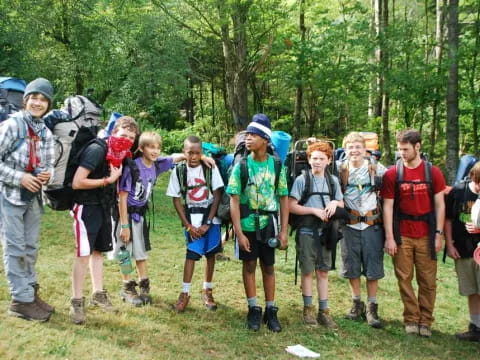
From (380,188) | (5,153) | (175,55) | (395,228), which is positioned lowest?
(395,228)

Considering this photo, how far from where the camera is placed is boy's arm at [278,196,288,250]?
4.73 m

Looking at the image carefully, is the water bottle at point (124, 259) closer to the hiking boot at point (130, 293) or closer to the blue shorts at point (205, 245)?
the hiking boot at point (130, 293)

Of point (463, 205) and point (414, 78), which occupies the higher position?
point (414, 78)

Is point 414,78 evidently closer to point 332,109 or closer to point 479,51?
point 479,51

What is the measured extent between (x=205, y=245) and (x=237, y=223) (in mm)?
653

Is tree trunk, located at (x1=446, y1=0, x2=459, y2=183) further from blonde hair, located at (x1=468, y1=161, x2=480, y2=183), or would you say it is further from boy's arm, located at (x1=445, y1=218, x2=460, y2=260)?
blonde hair, located at (x1=468, y1=161, x2=480, y2=183)

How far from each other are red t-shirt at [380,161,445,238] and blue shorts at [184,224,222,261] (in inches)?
75.4

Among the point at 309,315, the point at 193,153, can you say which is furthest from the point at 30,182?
the point at 309,315

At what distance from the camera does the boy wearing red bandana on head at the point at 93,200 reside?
14.2 feet

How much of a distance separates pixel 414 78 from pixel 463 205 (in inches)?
404

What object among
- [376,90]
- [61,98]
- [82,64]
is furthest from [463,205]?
[61,98]

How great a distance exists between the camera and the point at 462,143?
23.0 metres

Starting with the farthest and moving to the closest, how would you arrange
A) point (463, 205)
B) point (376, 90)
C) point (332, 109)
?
point (332, 109)
point (376, 90)
point (463, 205)

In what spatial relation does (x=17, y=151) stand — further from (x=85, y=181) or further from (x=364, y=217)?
(x=364, y=217)
